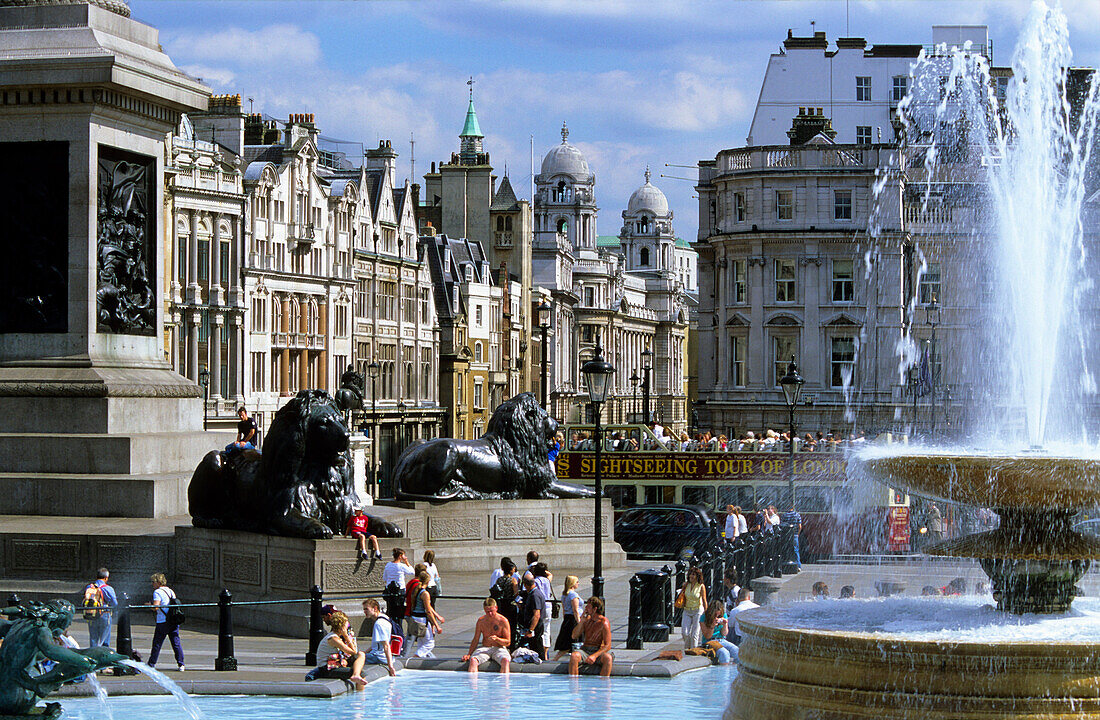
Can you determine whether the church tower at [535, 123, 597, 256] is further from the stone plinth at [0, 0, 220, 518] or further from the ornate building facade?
the stone plinth at [0, 0, 220, 518]

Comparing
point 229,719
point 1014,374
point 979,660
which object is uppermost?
point 1014,374

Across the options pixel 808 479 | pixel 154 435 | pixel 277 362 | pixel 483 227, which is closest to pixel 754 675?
pixel 154 435

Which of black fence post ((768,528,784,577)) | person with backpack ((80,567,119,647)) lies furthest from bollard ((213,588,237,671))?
black fence post ((768,528,784,577))

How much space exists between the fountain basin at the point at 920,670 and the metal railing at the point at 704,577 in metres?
7.60

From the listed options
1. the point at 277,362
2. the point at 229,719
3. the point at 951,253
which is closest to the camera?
the point at 229,719

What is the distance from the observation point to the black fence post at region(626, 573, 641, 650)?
19312 millimetres

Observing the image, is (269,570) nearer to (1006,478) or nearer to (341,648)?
(341,648)

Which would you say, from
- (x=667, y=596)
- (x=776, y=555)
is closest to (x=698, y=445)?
(x=776, y=555)

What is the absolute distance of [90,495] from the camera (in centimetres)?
2145

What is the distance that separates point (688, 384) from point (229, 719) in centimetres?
18593

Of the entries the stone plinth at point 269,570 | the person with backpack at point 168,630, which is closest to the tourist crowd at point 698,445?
the stone plinth at point 269,570

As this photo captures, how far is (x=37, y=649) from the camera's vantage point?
35.0 feet

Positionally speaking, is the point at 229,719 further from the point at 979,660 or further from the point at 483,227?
the point at 483,227

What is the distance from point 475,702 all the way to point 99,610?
388 centimetres
